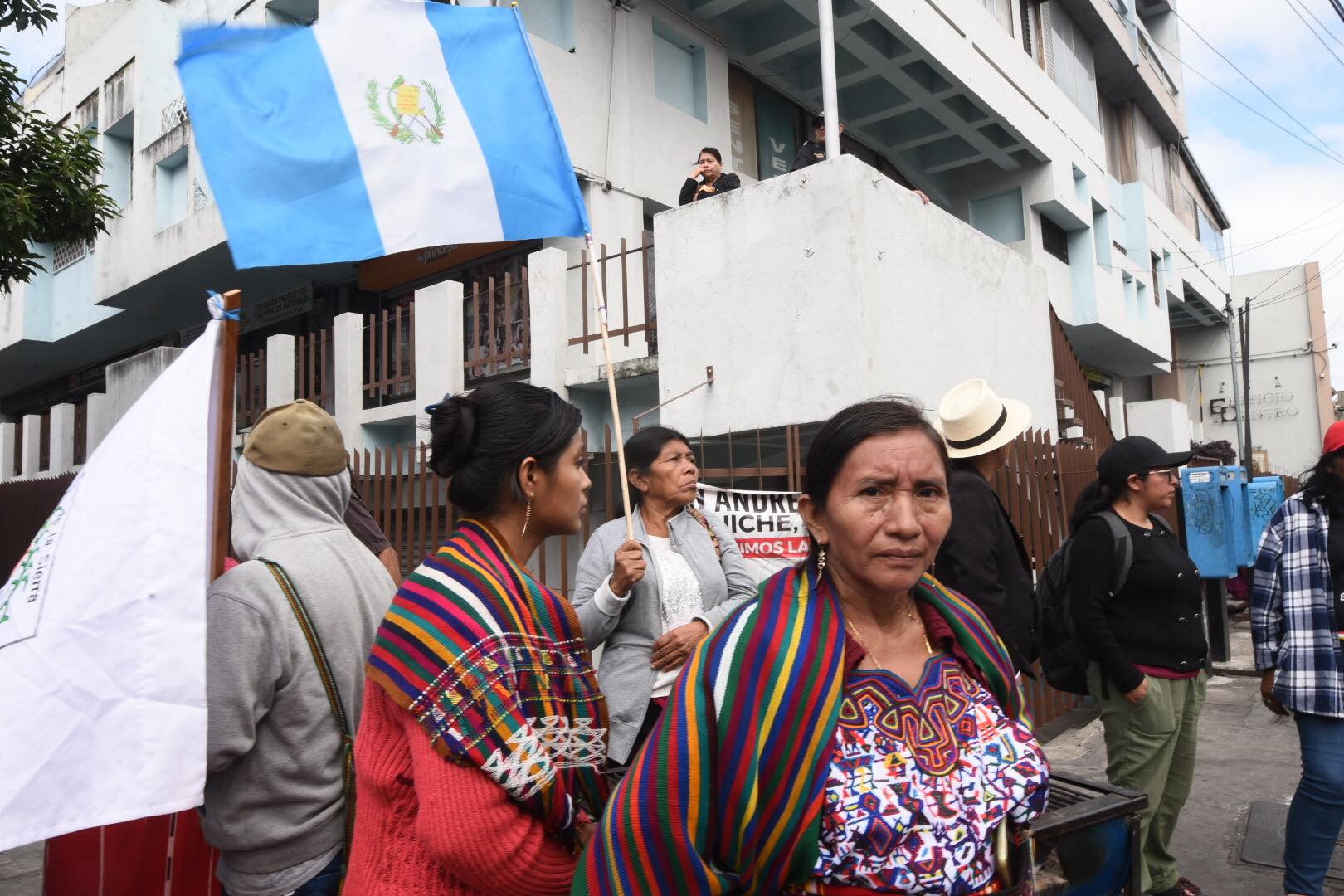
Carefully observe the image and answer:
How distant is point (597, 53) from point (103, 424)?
8154mm

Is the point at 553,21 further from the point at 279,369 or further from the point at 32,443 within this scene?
the point at 32,443

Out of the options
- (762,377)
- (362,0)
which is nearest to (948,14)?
(762,377)

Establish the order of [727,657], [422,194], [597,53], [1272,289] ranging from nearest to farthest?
[727,657], [422,194], [597,53], [1272,289]

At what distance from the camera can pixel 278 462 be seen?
2.18m

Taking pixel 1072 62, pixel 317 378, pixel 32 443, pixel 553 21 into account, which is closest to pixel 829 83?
pixel 553 21

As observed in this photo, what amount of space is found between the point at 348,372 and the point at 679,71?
5503mm

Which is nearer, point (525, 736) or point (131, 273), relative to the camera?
point (525, 736)

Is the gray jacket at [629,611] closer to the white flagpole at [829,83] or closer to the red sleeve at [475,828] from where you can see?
the red sleeve at [475,828]

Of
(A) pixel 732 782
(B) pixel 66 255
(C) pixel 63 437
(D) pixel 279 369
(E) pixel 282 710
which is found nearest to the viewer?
(A) pixel 732 782

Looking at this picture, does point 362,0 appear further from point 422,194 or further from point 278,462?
point 278,462

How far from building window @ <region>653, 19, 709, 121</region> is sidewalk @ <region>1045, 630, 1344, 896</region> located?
837cm

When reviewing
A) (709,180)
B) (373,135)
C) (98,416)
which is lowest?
(373,135)

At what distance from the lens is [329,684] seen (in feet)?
6.66

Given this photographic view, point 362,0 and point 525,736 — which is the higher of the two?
point 362,0
